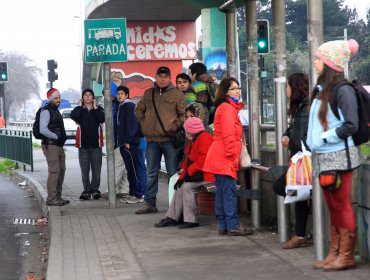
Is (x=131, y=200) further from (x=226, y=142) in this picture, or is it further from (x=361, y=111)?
(x=361, y=111)

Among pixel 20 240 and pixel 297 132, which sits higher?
pixel 297 132

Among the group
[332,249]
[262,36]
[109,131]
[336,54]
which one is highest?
[262,36]

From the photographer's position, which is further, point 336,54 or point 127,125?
point 127,125

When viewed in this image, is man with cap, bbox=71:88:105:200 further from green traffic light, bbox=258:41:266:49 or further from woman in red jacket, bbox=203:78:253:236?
woman in red jacket, bbox=203:78:253:236

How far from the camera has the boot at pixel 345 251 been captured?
7.09 m

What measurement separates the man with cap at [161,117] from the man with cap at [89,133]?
2510mm

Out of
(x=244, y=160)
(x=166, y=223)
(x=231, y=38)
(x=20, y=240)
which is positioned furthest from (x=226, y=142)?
(x=20, y=240)

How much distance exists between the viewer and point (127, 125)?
13.6 meters

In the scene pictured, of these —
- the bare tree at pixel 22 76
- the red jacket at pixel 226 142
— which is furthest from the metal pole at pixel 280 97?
the bare tree at pixel 22 76

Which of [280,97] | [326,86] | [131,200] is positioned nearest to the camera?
[326,86]

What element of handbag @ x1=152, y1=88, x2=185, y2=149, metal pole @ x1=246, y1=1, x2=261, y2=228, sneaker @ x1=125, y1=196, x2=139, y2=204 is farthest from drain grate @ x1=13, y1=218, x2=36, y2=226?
metal pole @ x1=246, y1=1, x2=261, y2=228

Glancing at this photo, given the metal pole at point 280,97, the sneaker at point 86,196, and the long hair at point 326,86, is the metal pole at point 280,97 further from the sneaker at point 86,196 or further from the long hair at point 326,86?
the sneaker at point 86,196

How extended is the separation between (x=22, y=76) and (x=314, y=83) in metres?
143

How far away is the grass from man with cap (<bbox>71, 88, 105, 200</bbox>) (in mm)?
9556
